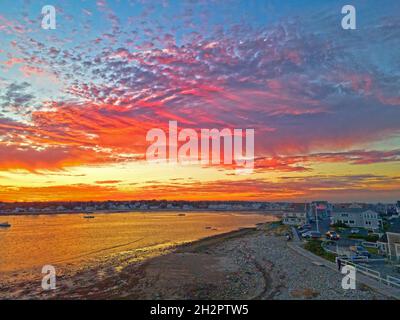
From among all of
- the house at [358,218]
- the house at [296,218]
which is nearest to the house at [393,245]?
the house at [358,218]

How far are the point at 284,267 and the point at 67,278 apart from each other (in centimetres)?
1893

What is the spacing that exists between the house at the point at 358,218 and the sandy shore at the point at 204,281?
35.8m

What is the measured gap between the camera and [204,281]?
79.1 ft

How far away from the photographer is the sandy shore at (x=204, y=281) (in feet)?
63.5

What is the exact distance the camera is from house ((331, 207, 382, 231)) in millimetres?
60734

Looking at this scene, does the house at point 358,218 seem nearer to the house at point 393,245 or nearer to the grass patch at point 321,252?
the grass patch at point 321,252

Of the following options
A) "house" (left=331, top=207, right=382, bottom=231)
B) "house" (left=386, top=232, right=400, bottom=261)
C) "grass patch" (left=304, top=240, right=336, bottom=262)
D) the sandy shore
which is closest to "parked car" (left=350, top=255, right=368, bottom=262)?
"grass patch" (left=304, top=240, right=336, bottom=262)

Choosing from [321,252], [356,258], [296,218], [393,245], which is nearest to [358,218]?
[296,218]

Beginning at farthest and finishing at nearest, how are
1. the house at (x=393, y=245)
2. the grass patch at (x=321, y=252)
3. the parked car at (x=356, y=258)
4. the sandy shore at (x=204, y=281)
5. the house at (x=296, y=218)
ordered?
the house at (x=296, y=218), the grass patch at (x=321, y=252), the house at (x=393, y=245), the parked car at (x=356, y=258), the sandy shore at (x=204, y=281)

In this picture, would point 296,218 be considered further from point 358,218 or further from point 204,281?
point 204,281

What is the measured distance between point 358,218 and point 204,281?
51.8 m
